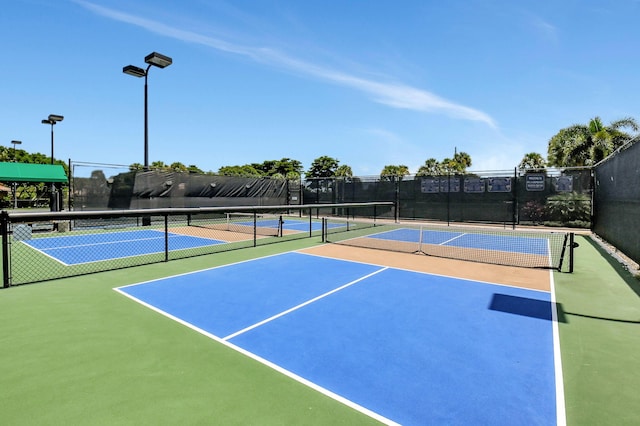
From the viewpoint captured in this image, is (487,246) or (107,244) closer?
(487,246)

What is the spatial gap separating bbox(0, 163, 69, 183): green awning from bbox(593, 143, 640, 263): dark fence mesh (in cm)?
2245

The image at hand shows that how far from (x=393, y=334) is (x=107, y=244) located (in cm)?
1120

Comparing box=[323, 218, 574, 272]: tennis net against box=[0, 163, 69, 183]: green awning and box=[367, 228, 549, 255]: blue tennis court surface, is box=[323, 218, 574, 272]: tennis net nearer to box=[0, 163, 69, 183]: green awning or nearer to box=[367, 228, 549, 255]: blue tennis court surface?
box=[367, 228, 549, 255]: blue tennis court surface

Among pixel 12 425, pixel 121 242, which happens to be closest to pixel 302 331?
pixel 12 425

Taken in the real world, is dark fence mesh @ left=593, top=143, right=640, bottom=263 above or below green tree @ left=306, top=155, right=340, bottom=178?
below

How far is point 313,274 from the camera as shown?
304 inches

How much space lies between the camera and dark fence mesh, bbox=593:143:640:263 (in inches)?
343

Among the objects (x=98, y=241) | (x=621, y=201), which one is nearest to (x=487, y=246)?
(x=621, y=201)

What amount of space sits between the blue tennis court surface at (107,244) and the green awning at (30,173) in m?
5.06

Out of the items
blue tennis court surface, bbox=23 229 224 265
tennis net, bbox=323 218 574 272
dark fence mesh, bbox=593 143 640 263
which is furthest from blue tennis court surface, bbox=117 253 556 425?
dark fence mesh, bbox=593 143 640 263

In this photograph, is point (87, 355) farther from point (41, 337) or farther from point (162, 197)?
point (162, 197)

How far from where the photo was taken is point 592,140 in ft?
80.5

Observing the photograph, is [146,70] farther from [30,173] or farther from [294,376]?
[294,376]

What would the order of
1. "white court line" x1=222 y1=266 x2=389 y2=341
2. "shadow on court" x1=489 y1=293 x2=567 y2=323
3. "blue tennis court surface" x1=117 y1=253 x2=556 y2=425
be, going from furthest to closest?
1. "shadow on court" x1=489 y1=293 x2=567 y2=323
2. "white court line" x1=222 y1=266 x2=389 y2=341
3. "blue tennis court surface" x1=117 y1=253 x2=556 y2=425
